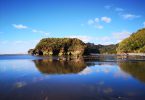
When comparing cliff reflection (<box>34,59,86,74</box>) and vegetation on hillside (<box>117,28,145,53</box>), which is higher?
vegetation on hillside (<box>117,28,145,53</box>)

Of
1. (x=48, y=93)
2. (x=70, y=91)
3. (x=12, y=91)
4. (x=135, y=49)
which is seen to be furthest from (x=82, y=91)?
(x=135, y=49)

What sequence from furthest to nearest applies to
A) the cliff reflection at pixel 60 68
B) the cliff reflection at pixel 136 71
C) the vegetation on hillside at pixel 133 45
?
1. the vegetation on hillside at pixel 133 45
2. the cliff reflection at pixel 60 68
3. the cliff reflection at pixel 136 71

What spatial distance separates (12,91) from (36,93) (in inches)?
92.5

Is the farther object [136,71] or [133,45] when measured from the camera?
[133,45]

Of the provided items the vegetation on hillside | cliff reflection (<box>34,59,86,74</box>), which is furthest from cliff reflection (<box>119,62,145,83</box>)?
the vegetation on hillside

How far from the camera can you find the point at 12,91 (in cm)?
1852

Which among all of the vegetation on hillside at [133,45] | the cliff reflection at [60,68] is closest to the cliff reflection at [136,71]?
the cliff reflection at [60,68]

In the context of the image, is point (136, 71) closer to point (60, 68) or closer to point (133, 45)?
point (60, 68)

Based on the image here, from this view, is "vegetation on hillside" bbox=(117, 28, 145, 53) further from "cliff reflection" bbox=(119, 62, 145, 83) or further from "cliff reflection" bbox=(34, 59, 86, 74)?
"cliff reflection" bbox=(119, 62, 145, 83)

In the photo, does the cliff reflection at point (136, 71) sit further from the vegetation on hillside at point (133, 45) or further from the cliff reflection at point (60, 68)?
the vegetation on hillside at point (133, 45)

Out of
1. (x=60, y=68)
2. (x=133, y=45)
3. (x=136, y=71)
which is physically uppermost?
(x=133, y=45)

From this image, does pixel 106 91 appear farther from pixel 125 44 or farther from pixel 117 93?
pixel 125 44

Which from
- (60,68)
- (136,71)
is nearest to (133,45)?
(60,68)

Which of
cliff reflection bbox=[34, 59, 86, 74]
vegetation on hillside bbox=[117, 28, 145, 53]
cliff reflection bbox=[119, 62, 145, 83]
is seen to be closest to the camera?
cliff reflection bbox=[119, 62, 145, 83]
